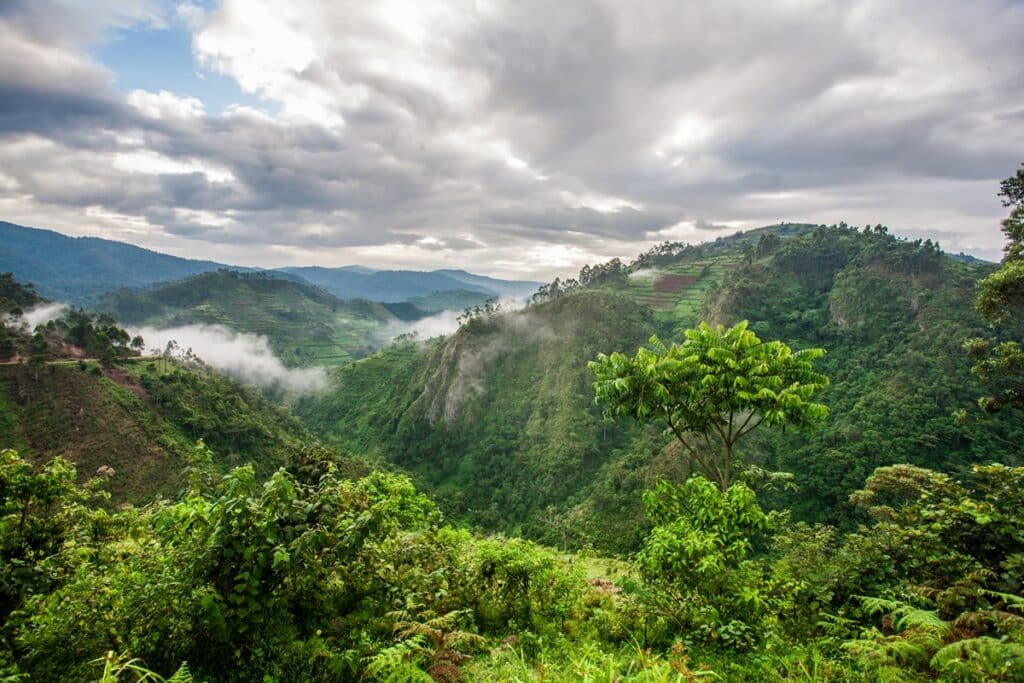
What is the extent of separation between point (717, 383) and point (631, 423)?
6862cm

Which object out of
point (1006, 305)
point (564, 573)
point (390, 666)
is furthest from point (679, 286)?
point (390, 666)

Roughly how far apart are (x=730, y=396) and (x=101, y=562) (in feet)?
32.9

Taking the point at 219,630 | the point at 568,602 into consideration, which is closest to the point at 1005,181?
the point at 568,602

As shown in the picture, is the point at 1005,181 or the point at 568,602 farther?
the point at 1005,181

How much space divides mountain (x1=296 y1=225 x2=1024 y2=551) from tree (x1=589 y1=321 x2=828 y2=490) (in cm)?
1228

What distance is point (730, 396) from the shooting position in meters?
8.58

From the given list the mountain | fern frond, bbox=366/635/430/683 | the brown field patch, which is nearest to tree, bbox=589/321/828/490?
fern frond, bbox=366/635/430/683

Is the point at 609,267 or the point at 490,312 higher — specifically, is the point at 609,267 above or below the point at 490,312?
above

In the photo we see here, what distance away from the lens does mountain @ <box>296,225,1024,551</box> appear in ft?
150

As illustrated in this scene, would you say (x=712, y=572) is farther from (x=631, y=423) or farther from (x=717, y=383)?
(x=631, y=423)

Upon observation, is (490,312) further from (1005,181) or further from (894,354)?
(1005,181)

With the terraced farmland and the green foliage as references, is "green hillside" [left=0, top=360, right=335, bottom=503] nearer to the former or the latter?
the green foliage

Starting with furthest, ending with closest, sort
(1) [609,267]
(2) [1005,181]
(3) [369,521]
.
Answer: (1) [609,267] → (2) [1005,181] → (3) [369,521]

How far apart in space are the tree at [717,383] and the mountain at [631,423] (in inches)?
484
